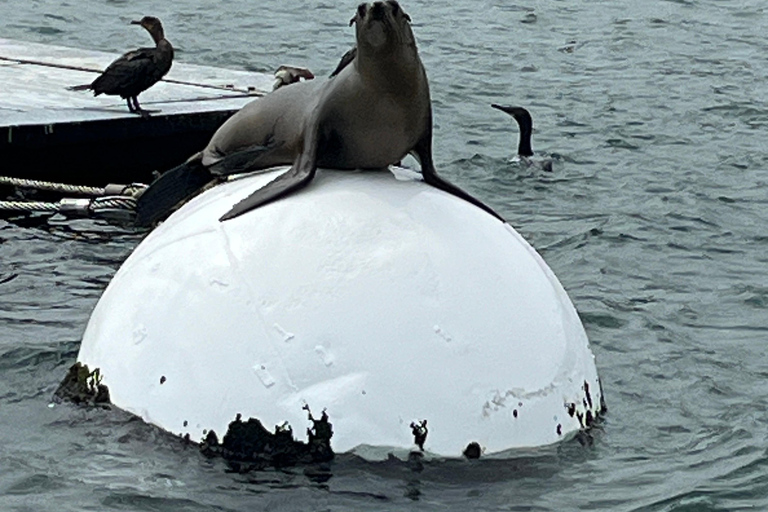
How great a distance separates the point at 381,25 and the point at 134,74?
597 cm

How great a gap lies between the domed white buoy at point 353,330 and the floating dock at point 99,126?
5.16 m

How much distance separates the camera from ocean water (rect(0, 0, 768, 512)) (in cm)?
570

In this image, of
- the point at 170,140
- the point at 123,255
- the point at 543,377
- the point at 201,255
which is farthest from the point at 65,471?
the point at 170,140

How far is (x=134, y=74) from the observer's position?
466 inches

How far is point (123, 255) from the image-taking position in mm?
10125

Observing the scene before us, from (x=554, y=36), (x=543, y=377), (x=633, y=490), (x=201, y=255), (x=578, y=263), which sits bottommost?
(x=554, y=36)

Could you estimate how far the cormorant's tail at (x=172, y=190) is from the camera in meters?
7.47

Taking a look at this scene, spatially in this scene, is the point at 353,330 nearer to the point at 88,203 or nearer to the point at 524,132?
the point at 88,203

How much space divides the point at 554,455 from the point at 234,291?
125 centimetres

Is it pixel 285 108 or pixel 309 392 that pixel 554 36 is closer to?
pixel 285 108

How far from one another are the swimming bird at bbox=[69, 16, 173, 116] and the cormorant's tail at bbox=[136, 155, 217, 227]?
13.6ft

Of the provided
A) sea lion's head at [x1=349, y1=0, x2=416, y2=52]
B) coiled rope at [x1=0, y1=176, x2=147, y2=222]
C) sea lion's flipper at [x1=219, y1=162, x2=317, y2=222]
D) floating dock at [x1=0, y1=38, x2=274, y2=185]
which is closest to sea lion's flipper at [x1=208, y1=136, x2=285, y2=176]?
sea lion's flipper at [x1=219, y1=162, x2=317, y2=222]

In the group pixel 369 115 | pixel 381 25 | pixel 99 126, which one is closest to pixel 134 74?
pixel 99 126

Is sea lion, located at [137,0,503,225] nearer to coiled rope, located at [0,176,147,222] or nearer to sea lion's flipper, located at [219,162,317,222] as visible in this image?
sea lion's flipper, located at [219,162,317,222]
